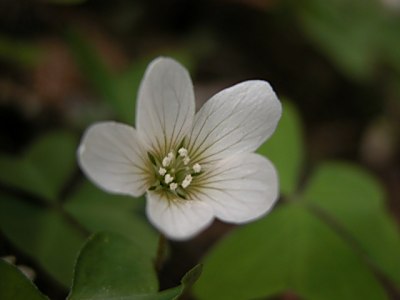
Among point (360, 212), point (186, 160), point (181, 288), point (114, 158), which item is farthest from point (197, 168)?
point (360, 212)

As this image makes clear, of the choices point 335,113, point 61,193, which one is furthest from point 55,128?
point 335,113

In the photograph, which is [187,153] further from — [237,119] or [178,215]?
[178,215]

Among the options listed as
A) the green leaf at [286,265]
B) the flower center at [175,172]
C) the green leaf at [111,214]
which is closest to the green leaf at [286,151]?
the green leaf at [286,265]

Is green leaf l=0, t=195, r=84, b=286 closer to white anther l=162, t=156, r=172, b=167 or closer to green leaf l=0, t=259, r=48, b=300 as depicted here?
green leaf l=0, t=259, r=48, b=300

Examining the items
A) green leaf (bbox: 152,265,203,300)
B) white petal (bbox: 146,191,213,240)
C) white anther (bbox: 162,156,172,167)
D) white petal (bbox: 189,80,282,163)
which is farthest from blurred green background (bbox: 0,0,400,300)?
white petal (bbox: 189,80,282,163)

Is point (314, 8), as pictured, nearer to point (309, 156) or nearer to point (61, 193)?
point (309, 156)

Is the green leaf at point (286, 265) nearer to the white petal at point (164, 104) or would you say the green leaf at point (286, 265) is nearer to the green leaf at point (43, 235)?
the green leaf at point (43, 235)
